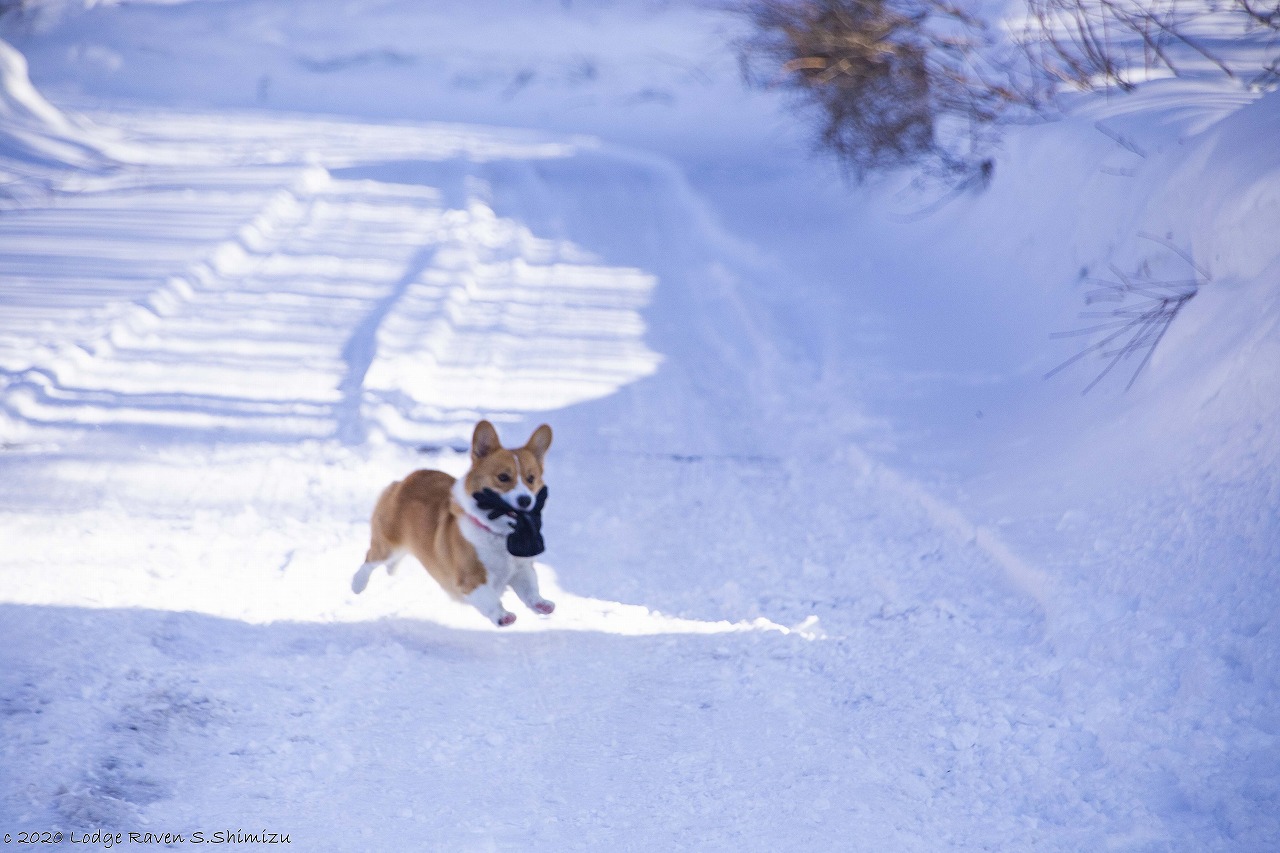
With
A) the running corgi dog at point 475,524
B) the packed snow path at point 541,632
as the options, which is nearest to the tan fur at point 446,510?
the running corgi dog at point 475,524

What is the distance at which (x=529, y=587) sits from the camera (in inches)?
170

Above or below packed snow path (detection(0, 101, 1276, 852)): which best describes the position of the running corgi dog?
above

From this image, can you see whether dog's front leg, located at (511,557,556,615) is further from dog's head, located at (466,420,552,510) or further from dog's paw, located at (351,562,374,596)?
dog's paw, located at (351,562,374,596)

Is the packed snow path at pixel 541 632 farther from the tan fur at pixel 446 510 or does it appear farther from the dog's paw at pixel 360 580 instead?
the tan fur at pixel 446 510

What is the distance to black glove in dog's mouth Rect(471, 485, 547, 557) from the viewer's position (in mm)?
3961

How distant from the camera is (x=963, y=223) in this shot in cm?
1039

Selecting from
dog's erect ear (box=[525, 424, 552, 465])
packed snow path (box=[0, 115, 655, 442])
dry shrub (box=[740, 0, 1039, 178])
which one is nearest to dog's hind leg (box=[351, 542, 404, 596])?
dog's erect ear (box=[525, 424, 552, 465])

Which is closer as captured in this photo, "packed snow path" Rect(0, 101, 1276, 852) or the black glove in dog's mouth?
"packed snow path" Rect(0, 101, 1276, 852)

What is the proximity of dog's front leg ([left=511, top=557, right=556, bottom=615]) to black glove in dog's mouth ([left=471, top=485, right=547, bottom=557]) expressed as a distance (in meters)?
0.23

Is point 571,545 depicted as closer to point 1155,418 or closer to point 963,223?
point 1155,418

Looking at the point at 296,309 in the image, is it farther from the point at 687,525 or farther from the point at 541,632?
the point at 541,632

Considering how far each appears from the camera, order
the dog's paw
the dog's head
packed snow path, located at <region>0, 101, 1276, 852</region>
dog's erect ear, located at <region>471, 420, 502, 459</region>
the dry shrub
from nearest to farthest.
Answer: packed snow path, located at <region>0, 101, 1276, 852</region>, the dog's head, dog's erect ear, located at <region>471, 420, 502, 459</region>, the dog's paw, the dry shrub

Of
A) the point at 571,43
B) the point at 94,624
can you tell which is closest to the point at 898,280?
the point at 94,624

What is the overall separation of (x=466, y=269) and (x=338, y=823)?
7.91 m
